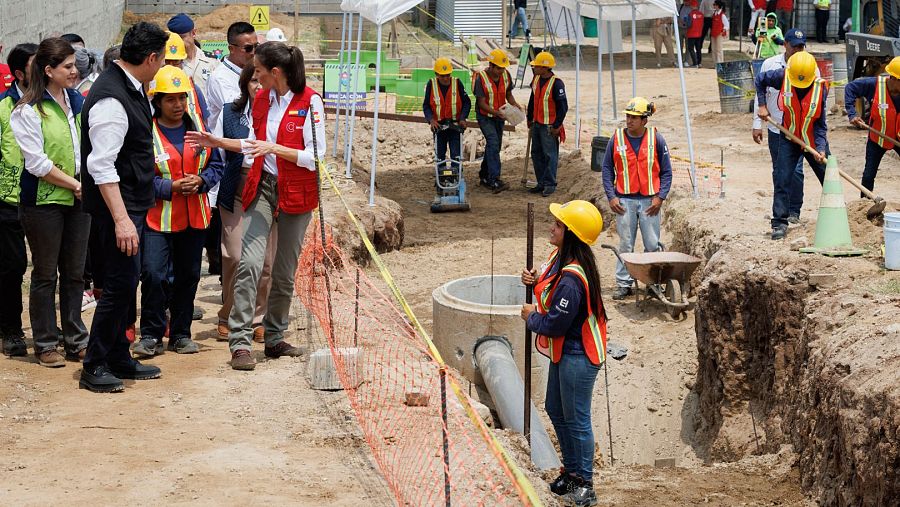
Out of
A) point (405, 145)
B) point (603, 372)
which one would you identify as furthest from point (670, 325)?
point (405, 145)

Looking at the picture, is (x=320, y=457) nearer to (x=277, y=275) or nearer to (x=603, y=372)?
(x=277, y=275)

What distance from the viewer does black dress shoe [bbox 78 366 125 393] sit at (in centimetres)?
660

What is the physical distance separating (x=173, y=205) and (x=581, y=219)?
2722 mm

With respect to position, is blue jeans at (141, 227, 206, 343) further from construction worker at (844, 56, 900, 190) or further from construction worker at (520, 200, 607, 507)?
construction worker at (844, 56, 900, 190)

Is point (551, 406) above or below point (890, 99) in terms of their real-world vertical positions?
below

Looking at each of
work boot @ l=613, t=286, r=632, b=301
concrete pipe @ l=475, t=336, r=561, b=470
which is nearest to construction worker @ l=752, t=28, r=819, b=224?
work boot @ l=613, t=286, r=632, b=301

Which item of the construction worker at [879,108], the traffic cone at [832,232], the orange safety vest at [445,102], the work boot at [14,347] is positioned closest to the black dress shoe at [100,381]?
the work boot at [14,347]

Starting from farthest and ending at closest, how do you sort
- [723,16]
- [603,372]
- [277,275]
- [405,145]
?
[723,16] → [405,145] → [603,372] → [277,275]

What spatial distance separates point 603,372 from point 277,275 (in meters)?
3.67

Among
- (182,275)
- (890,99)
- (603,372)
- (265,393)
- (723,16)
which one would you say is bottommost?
(603,372)

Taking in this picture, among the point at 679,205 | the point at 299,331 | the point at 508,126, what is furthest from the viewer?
the point at 508,126

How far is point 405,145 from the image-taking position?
782 inches

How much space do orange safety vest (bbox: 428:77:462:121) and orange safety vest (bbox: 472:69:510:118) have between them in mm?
538

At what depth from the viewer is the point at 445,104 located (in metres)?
15.3
